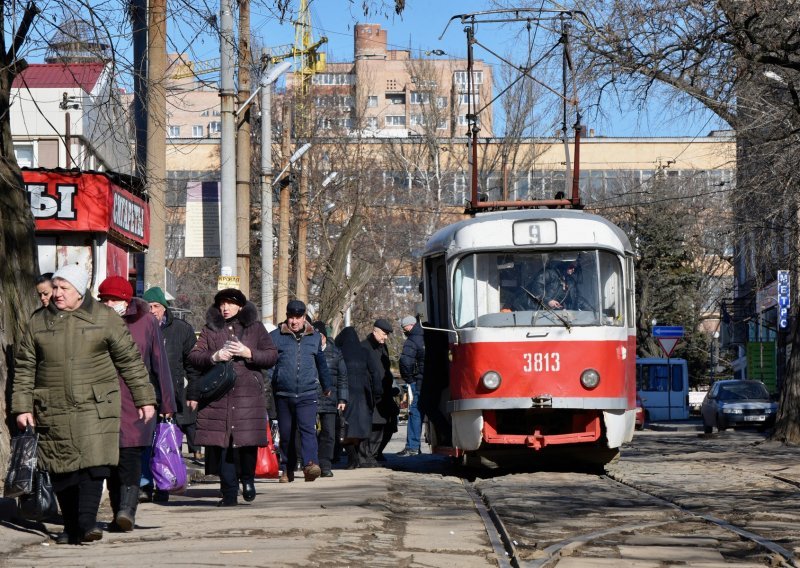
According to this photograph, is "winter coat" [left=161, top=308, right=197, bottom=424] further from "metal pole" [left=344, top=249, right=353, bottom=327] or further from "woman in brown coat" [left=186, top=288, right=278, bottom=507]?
"metal pole" [left=344, top=249, right=353, bottom=327]

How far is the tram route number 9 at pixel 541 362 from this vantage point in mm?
15914

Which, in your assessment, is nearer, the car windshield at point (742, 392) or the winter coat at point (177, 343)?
the winter coat at point (177, 343)

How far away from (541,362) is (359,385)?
2947 millimetres

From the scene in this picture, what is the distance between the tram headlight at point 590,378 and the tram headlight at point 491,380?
0.88m

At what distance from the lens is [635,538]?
9867mm

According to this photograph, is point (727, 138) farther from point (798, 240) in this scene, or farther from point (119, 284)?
point (119, 284)

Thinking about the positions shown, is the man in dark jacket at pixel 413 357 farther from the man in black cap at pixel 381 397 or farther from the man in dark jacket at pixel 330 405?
the man in dark jacket at pixel 330 405

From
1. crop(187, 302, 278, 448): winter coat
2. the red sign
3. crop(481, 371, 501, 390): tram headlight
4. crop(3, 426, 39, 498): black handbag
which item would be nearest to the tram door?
crop(481, 371, 501, 390): tram headlight

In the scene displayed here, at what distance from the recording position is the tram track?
8742 millimetres

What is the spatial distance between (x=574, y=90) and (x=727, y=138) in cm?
586

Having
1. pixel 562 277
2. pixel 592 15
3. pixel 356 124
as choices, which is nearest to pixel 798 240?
pixel 592 15

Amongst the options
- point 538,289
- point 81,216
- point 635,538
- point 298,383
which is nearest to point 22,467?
point 635,538

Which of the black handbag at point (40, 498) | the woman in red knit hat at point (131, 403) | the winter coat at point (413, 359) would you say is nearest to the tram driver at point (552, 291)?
the winter coat at point (413, 359)

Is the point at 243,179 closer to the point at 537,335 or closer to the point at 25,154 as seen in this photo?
the point at 537,335
